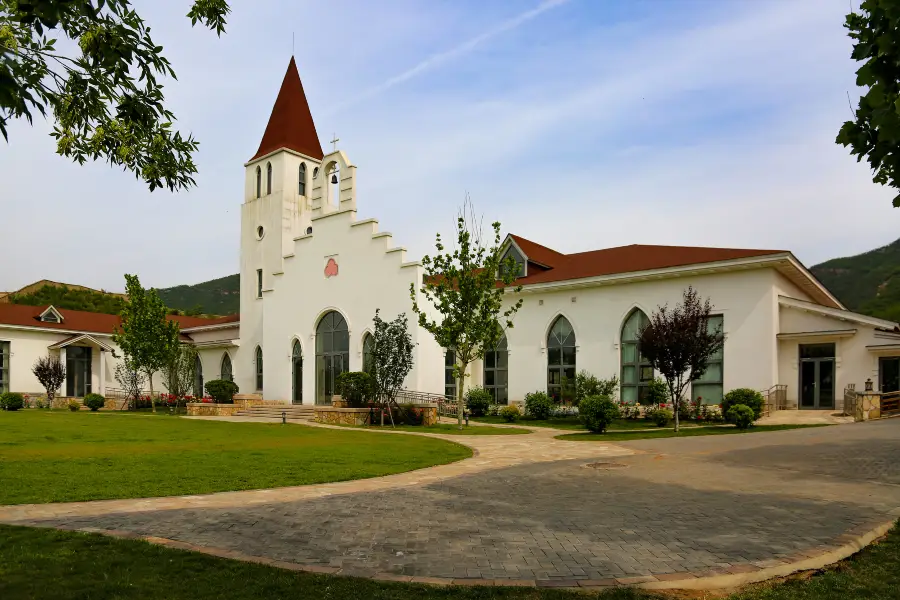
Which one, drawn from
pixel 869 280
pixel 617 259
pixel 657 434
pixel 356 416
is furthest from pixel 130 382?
pixel 869 280

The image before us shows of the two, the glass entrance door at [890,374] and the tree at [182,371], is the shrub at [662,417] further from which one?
the tree at [182,371]

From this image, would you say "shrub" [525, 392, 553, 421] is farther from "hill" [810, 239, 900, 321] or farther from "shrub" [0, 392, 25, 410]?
"hill" [810, 239, 900, 321]

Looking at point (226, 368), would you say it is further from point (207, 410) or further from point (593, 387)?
point (593, 387)

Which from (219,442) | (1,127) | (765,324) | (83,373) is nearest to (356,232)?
(219,442)

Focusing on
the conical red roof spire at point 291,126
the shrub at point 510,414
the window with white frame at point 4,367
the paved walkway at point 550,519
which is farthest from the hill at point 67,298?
the paved walkway at point 550,519

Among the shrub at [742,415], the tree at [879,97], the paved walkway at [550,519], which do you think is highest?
the tree at [879,97]

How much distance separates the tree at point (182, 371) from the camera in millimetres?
39062

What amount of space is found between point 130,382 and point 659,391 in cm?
3214

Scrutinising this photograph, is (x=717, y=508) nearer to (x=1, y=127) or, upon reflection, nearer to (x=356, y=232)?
(x=1, y=127)

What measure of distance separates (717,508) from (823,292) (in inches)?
1035

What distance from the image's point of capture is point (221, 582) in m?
5.36

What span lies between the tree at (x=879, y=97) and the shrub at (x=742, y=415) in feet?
58.2

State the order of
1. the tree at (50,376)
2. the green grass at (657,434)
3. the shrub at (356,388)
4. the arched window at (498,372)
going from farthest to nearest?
the tree at (50,376), the arched window at (498,372), the shrub at (356,388), the green grass at (657,434)

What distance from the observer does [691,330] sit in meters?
20.6
